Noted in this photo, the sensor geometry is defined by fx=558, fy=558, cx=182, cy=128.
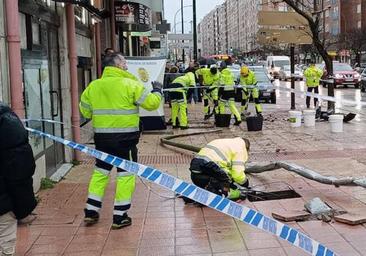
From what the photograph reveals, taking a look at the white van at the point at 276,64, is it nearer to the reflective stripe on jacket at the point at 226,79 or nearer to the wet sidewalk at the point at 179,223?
the reflective stripe on jacket at the point at 226,79

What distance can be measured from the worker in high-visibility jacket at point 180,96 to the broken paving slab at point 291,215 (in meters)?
8.24

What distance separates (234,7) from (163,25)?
142 m

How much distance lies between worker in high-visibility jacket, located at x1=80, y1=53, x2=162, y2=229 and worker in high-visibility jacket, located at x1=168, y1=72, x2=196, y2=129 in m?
8.17

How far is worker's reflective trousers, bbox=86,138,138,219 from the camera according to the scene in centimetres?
568

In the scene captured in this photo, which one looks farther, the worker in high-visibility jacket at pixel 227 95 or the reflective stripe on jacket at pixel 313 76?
the reflective stripe on jacket at pixel 313 76

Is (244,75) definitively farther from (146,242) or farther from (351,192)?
(146,242)

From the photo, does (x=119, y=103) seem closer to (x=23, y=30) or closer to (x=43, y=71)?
(x=23, y=30)

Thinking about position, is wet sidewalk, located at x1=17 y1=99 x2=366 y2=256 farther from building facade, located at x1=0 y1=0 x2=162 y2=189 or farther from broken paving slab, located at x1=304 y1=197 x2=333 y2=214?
building facade, located at x1=0 y1=0 x2=162 y2=189

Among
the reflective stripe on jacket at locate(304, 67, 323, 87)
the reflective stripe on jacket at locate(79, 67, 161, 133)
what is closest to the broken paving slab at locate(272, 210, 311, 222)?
the reflective stripe on jacket at locate(79, 67, 161, 133)

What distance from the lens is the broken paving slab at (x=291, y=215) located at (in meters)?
5.83

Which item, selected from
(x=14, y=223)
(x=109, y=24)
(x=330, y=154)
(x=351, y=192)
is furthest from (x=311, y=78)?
(x=14, y=223)

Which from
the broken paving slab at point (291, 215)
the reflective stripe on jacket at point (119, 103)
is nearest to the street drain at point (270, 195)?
the broken paving slab at point (291, 215)

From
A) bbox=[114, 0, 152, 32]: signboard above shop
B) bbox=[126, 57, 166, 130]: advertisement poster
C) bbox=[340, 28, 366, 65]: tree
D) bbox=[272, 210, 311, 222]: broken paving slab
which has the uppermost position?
bbox=[340, 28, 366, 65]: tree

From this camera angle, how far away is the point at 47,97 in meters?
8.26
